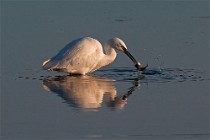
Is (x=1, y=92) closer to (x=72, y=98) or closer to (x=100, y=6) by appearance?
(x=72, y=98)

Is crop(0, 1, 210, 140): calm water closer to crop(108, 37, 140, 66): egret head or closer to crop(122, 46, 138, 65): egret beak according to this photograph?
crop(122, 46, 138, 65): egret beak

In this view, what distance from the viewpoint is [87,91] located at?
11.5 meters

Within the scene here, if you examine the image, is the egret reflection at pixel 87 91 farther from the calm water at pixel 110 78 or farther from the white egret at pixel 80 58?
the white egret at pixel 80 58

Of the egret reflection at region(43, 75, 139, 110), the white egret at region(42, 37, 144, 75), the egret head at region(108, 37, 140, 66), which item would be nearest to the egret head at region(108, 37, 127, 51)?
the egret head at region(108, 37, 140, 66)

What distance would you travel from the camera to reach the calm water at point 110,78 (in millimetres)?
9195

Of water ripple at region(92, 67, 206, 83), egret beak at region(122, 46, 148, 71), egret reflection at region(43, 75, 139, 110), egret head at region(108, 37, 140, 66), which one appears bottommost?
egret reflection at region(43, 75, 139, 110)

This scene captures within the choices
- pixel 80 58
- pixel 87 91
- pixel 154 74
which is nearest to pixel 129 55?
pixel 154 74

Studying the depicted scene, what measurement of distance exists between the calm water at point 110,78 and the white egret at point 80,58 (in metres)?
0.19

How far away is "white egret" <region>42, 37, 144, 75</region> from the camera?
514 inches

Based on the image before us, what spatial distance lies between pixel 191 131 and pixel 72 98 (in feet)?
7.87

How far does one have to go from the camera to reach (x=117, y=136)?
343 inches

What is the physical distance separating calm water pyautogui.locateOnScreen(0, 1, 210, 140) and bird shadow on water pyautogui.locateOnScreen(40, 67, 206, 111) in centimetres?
1

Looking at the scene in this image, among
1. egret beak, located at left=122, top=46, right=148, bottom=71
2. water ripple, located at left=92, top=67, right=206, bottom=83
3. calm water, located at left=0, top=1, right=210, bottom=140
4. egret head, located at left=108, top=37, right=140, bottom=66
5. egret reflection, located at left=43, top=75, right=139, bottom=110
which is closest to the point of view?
calm water, located at left=0, top=1, right=210, bottom=140

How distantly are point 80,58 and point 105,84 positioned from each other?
4.05 feet
